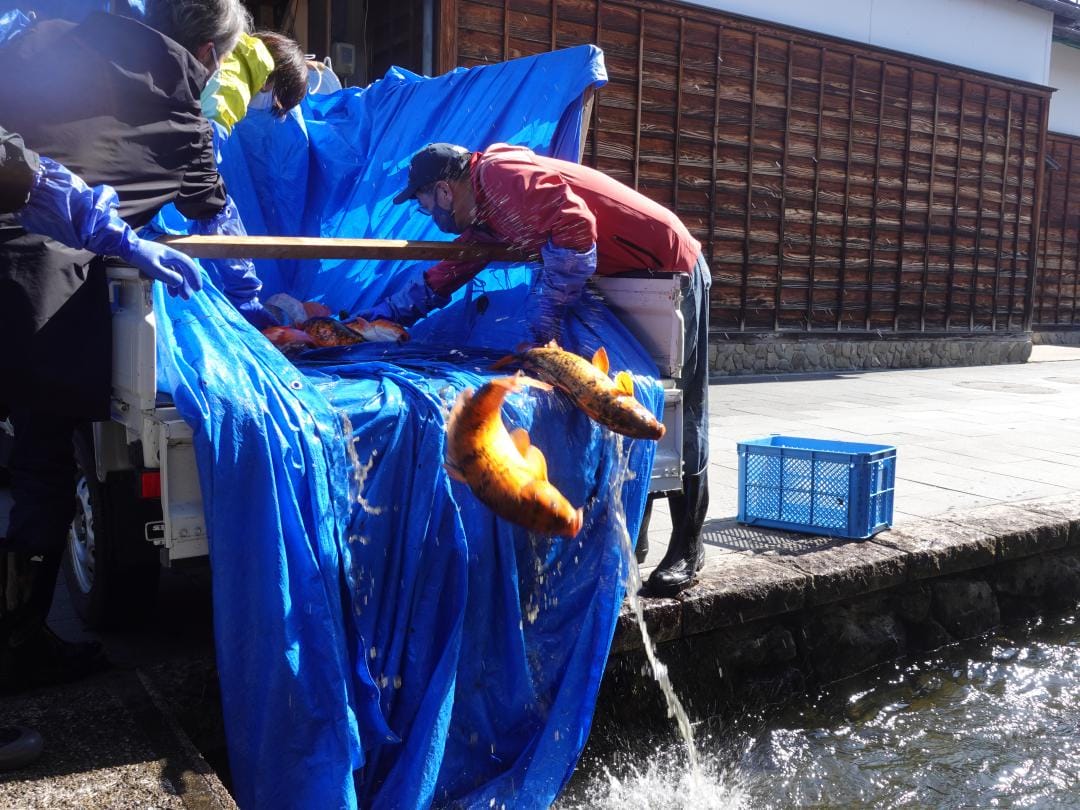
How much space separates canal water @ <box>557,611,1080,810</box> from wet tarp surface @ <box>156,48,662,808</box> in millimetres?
663

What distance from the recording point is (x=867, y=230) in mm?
13141

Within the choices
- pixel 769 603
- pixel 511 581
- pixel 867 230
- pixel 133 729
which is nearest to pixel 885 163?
pixel 867 230

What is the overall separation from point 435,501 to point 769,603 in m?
1.88

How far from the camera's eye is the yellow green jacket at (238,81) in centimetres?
438

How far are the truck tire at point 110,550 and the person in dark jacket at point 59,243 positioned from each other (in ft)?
1.51

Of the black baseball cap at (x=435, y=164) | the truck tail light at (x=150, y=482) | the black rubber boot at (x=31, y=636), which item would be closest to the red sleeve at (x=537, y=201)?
the black baseball cap at (x=435, y=164)

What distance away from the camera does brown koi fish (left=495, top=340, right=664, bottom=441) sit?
2934 mm

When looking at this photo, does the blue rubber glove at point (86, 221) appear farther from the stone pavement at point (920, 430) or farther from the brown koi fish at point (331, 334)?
the stone pavement at point (920, 430)

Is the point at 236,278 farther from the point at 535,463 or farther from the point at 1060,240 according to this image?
the point at 1060,240

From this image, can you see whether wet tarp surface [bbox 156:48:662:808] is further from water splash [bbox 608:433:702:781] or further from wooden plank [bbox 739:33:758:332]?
wooden plank [bbox 739:33:758:332]

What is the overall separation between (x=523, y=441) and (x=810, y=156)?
34.5 feet

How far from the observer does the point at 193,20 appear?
2.97 metres

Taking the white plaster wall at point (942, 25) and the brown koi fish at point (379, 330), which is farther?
the white plaster wall at point (942, 25)

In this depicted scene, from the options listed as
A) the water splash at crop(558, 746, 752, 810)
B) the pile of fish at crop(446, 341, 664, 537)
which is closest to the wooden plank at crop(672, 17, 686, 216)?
the water splash at crop(558, 746, 752, 810)
